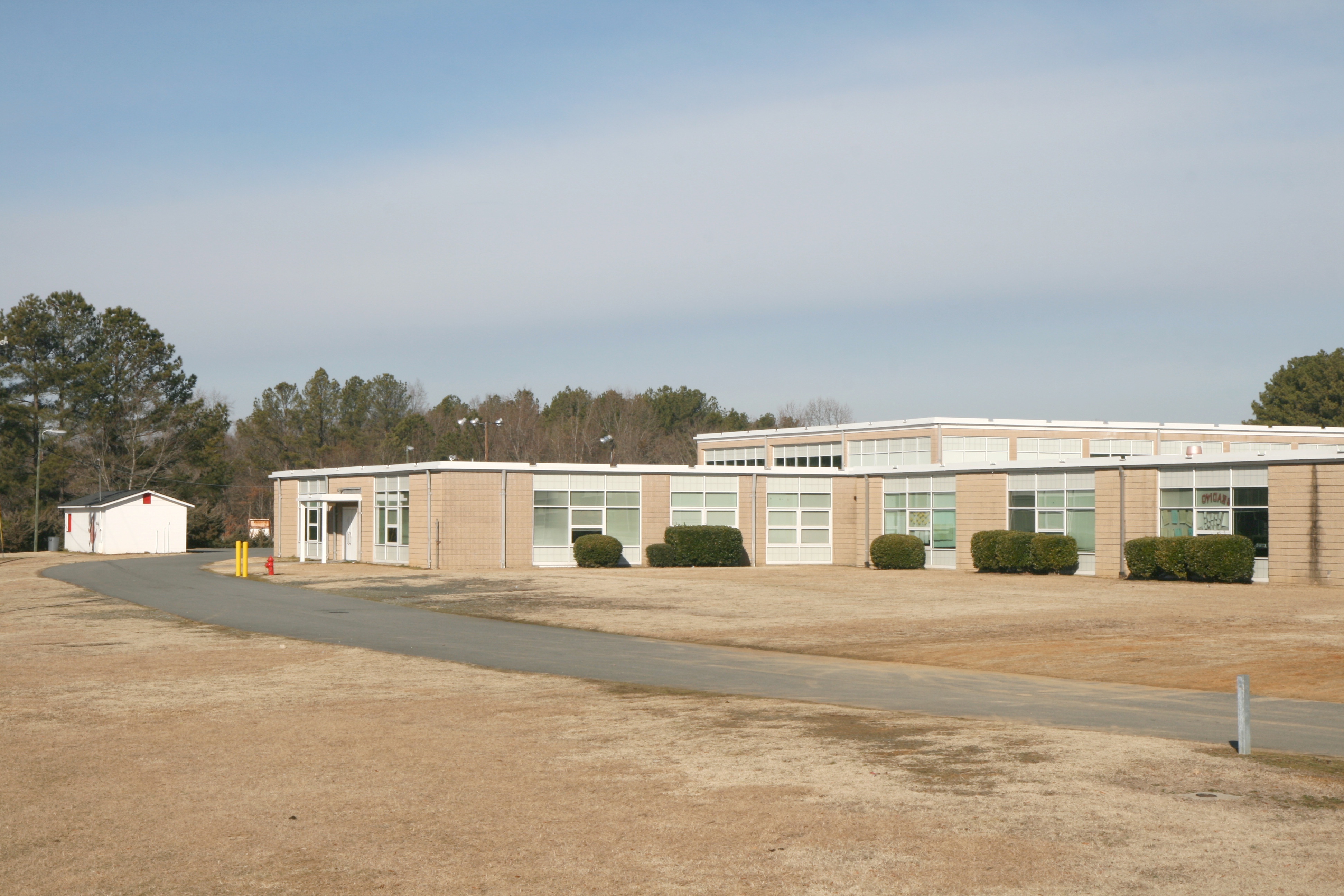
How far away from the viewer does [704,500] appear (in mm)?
45375

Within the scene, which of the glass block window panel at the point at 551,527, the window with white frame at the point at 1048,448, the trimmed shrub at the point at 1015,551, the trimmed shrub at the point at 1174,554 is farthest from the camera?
the window with white frame at the point at 1048,448

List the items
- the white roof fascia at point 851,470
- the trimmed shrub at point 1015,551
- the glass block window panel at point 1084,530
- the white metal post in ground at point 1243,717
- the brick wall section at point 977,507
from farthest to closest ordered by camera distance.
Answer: the brick wall section at point 977,507 → the trimmed shrub at point 1015,551 → the glass block window panel at point 1084,530 → the white roof fascia at point 851,470 → the white metal post in ground at point 1243,717

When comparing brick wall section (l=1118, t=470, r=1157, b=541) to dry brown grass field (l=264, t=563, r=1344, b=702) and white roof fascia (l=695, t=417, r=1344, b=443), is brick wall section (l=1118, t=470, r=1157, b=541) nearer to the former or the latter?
dry brown grass field (l=264, t=563, r=1344, b=702)

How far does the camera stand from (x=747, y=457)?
68.5 m

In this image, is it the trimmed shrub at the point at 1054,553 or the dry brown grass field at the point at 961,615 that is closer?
the dry brown grass field at the point at 961,615

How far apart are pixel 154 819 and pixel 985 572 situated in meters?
35.3

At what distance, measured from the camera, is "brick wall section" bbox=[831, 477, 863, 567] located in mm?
47125

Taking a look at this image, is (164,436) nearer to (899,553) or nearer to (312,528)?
(312,528)

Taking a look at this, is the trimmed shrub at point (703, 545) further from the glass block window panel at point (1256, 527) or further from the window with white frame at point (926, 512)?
the glass block window panel at point (1256, 527)

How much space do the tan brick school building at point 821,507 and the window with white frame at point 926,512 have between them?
53 mm

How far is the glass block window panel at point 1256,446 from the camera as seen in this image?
2377 inches

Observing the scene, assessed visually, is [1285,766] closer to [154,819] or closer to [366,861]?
[366,861]

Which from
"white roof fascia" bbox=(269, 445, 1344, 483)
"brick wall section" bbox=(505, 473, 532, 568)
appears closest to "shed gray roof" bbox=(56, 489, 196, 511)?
"white roof fascia" bbox=(269, 445, 1344, 483)

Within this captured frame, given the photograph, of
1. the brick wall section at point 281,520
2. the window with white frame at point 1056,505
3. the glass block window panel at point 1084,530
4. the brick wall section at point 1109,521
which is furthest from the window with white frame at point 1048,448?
the brick wall section at point 281,520
